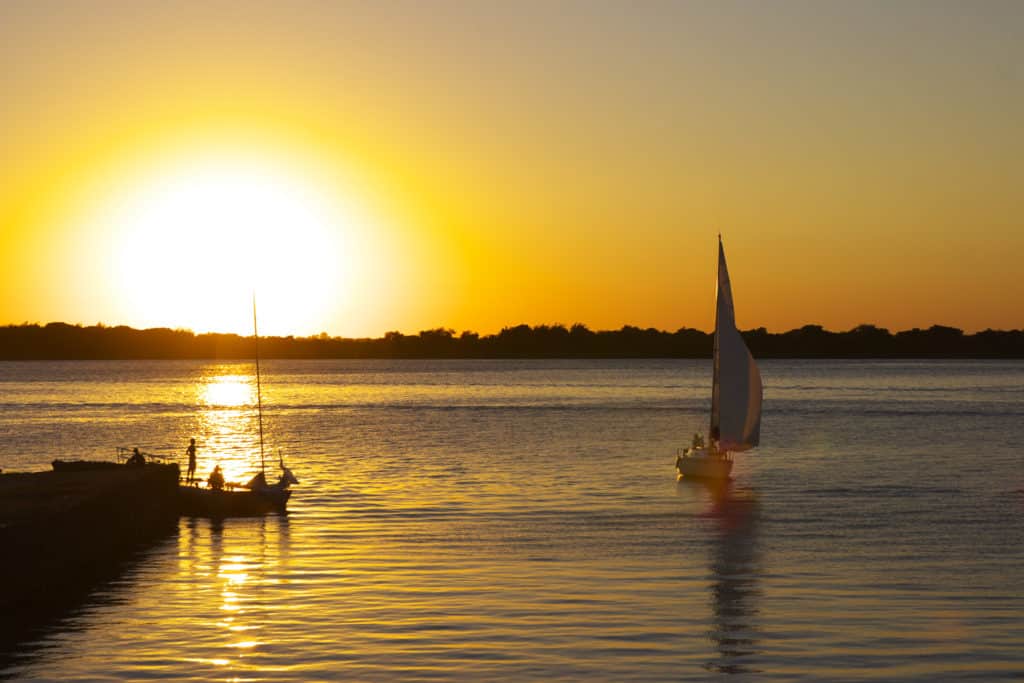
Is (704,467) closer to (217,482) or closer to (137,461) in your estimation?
(217,482)

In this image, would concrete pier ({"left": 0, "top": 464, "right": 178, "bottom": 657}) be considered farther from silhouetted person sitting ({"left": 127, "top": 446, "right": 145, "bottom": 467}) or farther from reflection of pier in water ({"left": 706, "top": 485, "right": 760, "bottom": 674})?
reflection of pier in water ({"left": 706, "top": 485, "right": 760, "bottom": 674})

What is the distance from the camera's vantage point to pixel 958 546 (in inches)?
1673

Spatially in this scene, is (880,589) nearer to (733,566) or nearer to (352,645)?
(733,566)

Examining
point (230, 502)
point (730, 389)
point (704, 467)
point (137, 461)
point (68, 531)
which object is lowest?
point (704, 467)

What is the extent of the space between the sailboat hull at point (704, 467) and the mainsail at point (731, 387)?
2.53m

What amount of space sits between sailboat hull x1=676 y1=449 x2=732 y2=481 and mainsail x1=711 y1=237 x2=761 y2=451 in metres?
2.53

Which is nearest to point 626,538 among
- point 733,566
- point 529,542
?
point 529,542

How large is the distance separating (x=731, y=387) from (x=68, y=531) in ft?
129

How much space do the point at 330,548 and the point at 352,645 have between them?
14561 mm

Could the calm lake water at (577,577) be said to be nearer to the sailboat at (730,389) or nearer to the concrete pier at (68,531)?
the concrete pier at (68,531)

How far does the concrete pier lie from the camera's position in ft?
103

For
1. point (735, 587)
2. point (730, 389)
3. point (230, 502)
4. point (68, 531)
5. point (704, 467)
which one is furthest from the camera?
point (730, 389)

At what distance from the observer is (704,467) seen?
64.2 metres

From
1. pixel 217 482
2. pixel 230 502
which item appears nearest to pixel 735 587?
pixel 230 502
